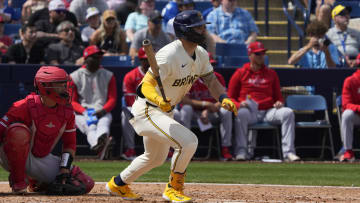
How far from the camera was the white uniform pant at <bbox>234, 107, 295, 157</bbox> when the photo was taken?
37.8ft

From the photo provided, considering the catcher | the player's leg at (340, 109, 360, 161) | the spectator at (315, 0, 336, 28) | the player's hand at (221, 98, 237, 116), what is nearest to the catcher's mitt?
the catcher

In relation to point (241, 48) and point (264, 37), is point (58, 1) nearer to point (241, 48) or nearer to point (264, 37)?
point (241, 48)

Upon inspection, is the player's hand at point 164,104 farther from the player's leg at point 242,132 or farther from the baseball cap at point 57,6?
the baseball cap at point 57,6

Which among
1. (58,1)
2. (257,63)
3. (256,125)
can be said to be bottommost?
(256,125)

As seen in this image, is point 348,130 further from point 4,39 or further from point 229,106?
point 4,39

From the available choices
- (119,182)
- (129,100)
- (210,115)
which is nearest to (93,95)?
(129,100)

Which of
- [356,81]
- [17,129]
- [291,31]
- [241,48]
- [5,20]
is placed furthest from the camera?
[291,31]

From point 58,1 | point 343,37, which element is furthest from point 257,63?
point 58,1

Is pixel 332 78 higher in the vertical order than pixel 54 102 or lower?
lower

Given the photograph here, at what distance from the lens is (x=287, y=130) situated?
11531 millimetres

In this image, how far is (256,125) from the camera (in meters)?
11.8

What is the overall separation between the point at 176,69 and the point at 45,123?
1338 mm

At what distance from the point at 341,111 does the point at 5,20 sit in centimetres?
697

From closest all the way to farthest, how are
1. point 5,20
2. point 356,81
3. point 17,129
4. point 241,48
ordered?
point 17,129 → point 356,81 → point 241,48 → point 5,20
